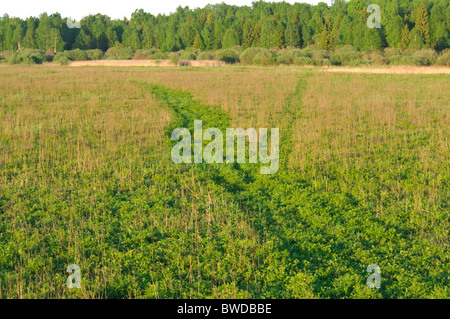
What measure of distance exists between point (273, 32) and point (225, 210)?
80.9 m

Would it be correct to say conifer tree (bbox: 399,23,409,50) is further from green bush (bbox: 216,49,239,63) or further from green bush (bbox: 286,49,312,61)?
green bush (bbox: 216,49,239,63)

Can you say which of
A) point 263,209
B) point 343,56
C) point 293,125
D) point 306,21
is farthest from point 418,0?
point 263,209

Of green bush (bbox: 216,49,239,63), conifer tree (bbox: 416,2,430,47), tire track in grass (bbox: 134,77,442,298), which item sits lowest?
tire track in grass (bbox: 134,77,442,298)

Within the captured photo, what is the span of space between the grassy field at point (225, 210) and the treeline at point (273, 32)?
6549cm

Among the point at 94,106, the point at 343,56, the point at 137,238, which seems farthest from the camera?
the point at 343,56

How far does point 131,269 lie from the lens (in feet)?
19.4

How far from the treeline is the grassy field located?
215 feet

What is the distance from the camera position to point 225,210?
7691 mm

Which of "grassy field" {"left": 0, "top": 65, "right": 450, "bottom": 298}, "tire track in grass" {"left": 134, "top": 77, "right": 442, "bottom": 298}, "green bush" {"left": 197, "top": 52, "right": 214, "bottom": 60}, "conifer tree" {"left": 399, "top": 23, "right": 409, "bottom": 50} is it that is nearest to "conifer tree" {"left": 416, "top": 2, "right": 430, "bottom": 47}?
"conifer tree" {"left": 399, "top": 23, "right": 409, "bottom": 50}

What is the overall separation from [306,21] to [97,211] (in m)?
95.3

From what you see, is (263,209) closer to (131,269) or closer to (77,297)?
(131,269)

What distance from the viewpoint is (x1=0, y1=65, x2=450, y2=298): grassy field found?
556cm
